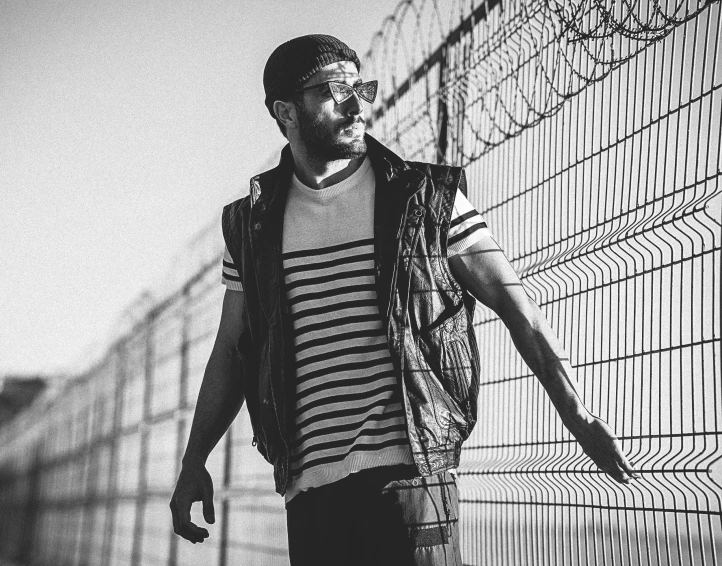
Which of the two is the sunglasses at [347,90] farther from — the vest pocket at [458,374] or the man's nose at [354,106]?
the vest pocket at [458,374]

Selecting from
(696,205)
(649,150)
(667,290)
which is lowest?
(667,290)

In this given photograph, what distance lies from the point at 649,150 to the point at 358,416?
98cm

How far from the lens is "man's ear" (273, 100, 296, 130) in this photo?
9.32 ft

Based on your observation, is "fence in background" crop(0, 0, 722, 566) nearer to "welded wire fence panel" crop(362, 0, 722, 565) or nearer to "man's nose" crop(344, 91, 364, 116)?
"welded wire fence panel" crop(362, 0, 722, 565)

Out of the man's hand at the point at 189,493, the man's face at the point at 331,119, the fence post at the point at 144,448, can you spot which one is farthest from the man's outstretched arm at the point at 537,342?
the fence post at the point at 144,448

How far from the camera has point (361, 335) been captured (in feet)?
8.07

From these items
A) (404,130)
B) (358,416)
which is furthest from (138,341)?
(358,416)

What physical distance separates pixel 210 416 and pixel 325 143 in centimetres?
88

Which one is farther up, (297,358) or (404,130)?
(404,130)

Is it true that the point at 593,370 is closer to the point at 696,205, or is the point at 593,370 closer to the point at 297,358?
the point at 696,205

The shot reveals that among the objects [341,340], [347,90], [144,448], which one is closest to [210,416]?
[341,340]

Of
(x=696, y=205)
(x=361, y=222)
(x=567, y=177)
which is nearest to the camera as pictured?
(x=696, y=205)

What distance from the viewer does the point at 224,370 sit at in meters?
2.93

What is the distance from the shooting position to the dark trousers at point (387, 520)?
7.54ft
